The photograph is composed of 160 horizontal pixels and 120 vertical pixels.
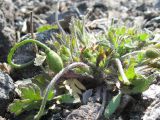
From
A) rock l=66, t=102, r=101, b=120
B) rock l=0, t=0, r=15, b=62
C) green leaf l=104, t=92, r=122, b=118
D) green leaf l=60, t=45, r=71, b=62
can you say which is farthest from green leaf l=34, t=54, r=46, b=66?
rock l=0, t=0, r=15, b=62

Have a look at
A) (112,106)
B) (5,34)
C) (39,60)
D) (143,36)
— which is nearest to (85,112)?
(112,106)

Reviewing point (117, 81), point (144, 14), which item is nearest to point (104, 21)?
point (144, 14)

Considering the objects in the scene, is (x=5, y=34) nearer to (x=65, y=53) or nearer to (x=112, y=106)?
(x=65, y=53)

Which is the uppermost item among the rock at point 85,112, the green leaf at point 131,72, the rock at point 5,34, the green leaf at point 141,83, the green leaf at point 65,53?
the rock at point 5,34

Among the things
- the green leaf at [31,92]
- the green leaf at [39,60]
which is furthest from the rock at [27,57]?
the green leaf at [31,92]

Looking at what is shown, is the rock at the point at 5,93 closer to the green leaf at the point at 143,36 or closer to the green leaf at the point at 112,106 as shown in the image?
the green leaf at the point at 112,106

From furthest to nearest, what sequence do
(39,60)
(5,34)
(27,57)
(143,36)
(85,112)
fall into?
1. (5,34)
2. (27,57)
3. (143,36)
4. (39,60)
5. (85,112)
